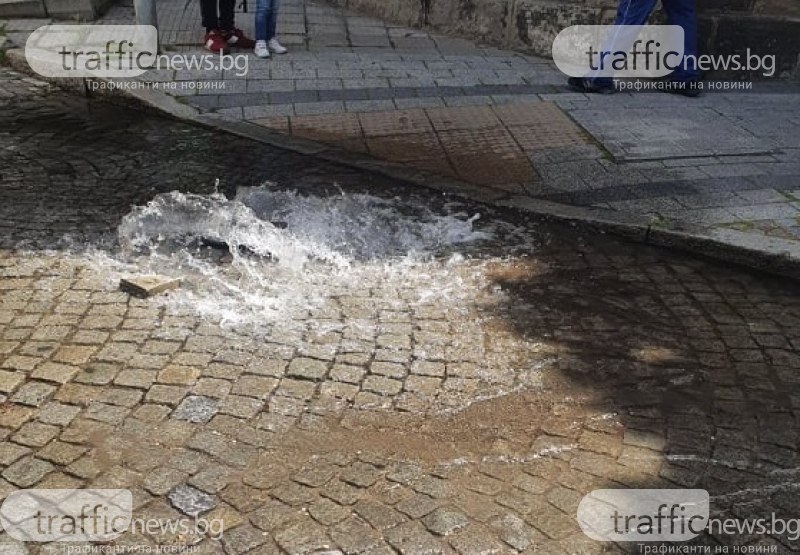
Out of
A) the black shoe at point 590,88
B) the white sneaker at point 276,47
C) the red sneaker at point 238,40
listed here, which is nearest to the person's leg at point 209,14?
the red sneaker at point 238,40

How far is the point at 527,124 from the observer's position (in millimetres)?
7156

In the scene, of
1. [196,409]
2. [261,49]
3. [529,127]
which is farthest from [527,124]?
[196,409]

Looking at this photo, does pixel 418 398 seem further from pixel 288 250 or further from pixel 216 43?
pixel 216 43

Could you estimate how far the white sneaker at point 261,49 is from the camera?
8.69 meters

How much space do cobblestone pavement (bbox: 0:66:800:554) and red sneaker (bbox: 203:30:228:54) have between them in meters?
4.07

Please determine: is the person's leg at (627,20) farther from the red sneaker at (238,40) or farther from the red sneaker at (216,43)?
the red sneaker at (216,43)

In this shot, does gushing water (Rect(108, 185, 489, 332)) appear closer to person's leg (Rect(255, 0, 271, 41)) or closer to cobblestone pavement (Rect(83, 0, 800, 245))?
cobblestone pavement (Rect(83, 0, 800, 245))

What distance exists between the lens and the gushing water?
14.4 ft

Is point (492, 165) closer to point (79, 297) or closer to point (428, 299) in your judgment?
point (428, 299)

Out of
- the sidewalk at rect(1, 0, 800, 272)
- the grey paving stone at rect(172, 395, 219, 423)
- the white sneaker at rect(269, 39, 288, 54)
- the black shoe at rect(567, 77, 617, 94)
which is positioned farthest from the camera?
the white sneaker at rect(269, 39, 288, 54)

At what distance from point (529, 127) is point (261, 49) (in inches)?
132

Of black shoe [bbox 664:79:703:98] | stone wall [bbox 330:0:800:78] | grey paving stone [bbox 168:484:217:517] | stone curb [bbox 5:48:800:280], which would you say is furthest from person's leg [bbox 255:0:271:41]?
grey paving stone [bbox 168:484:217:517]

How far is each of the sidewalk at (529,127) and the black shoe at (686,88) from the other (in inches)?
5.1

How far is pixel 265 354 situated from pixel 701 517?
2094 millimetres
